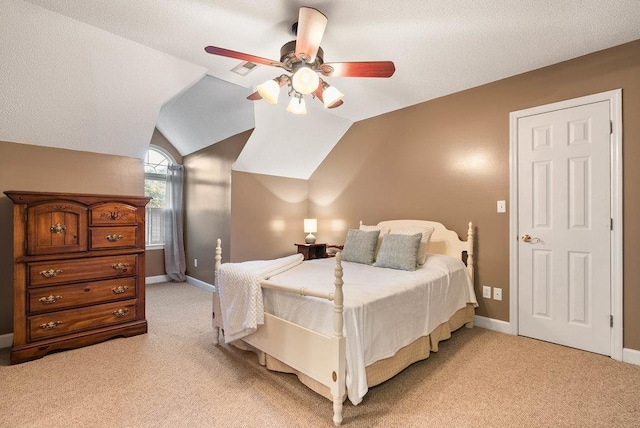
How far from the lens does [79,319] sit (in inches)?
107

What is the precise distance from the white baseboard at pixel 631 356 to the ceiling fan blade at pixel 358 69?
9.49 ft

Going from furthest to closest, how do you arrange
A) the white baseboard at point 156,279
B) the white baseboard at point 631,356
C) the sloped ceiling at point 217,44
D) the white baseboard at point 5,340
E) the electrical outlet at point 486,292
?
the white baseboard at point 156,279 → the electrical outlet at point 486,292 → the white baseboard at point 5,340 → the white baseboard at point 631,356 → the sloped ceiling at point 217,44

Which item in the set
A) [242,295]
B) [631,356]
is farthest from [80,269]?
[631,356]

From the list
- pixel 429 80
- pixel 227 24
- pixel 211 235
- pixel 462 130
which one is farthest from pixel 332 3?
pixel 211 235

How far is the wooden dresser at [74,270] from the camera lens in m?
2.47

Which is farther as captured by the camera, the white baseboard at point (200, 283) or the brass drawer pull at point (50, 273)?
the white baseboard at point (200, 283)

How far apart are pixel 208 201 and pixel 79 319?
2.52m

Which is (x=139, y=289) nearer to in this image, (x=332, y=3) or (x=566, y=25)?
(x=332, y=3)

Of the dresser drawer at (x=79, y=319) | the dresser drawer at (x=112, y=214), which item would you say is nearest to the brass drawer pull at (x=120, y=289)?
the dresser drawer at (x=79, y=319)

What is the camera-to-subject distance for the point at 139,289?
3068mm

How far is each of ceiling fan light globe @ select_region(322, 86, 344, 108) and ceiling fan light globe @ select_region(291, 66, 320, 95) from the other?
26 cm

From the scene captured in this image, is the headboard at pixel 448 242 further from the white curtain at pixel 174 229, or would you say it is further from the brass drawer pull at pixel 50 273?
the white curtain at pixel 174 229

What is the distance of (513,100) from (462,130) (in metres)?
0.53

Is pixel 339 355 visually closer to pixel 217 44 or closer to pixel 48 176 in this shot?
pixel 217 44
